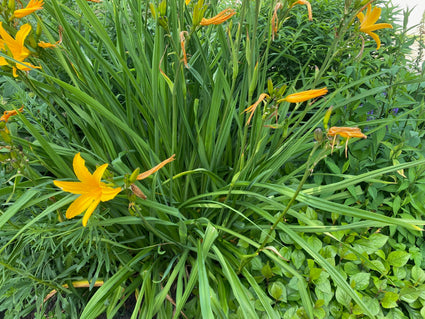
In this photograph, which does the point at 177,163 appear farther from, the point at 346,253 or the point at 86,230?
the point at 346,253

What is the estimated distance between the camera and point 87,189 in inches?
28.2

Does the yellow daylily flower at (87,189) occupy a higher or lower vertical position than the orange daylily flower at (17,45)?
lower

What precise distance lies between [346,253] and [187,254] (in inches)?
24.3

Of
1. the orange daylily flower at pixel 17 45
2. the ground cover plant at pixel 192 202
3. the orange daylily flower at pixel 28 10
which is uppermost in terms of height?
the orange daylily flower at pixel 28 10

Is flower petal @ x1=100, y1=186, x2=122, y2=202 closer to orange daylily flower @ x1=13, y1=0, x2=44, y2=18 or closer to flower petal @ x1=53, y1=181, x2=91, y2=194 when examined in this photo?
flower petal @ x1=53, y1=181, x2=91, y2=194

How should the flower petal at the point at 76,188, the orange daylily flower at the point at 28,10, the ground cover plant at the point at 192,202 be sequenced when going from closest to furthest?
the flower petal at the point at 76,188, the orange daylily flower at the point at 28,10, the ground cover plant at the point at 192,202

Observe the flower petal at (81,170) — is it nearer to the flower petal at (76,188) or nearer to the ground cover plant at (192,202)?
the flower petal at (76,188)

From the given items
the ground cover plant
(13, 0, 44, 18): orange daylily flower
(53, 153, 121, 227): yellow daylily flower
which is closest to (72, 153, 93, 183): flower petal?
(53, 153, 121, 227): yellow daylily flower

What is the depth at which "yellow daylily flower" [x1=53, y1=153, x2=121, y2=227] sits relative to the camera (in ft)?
2.24

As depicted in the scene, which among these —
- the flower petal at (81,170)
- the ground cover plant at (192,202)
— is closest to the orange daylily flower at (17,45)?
the ground cover plant at (192,202)

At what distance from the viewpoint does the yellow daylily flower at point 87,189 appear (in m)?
0.68

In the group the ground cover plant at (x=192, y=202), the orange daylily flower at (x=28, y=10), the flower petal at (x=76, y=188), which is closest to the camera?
the flower petal at (x=76, y=188)

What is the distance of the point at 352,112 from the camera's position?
1445mm

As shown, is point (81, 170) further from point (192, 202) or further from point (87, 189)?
point (192, 202)
